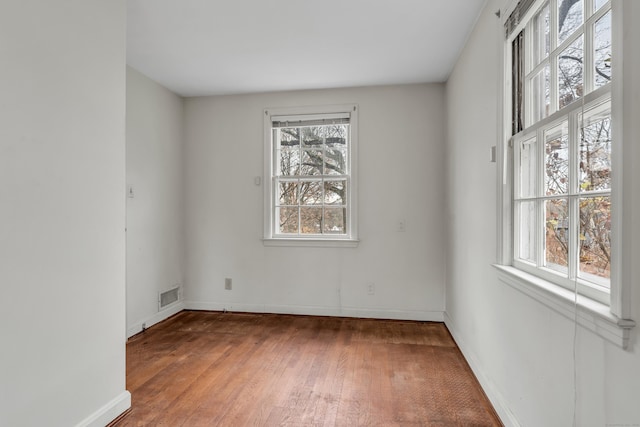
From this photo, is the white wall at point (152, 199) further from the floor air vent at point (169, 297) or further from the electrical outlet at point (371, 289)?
the electrical outlet at point (371, 289)

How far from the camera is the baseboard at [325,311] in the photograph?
143 inches

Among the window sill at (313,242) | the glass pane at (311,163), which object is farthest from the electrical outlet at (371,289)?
the glass pane at (311,163)

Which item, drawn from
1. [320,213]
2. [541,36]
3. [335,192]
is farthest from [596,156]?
[320,213]

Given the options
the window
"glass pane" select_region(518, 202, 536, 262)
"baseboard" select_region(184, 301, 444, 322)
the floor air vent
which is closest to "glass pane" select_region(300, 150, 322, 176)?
the window

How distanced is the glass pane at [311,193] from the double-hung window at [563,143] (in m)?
2.22

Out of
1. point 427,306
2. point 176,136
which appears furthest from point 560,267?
point 176,136

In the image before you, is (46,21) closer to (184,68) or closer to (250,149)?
(184,68)

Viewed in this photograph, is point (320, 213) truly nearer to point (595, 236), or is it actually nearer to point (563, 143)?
point (563, 143)

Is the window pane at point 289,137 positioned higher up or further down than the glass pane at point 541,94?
higher up

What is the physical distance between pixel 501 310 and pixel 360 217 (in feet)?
6.34

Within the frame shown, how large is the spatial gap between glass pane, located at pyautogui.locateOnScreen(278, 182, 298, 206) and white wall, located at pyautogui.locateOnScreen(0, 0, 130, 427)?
207 cm

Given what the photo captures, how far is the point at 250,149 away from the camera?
12.8 feet

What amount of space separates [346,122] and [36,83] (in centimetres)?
276

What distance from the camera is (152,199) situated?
347 cm
